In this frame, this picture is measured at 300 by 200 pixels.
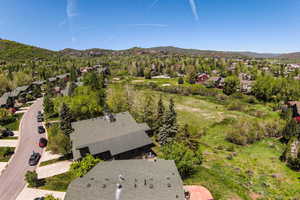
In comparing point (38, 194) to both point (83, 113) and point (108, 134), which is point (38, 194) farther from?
point (83, 113)

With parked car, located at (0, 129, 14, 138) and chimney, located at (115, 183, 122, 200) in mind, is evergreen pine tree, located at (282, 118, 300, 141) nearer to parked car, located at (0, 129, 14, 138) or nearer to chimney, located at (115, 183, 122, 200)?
chimney, located at (115, 183, 122, 200)

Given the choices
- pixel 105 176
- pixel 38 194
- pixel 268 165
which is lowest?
Answer: pixel 268 165

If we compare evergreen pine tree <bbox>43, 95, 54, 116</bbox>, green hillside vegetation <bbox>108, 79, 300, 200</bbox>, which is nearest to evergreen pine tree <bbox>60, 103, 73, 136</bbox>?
green hillside vegetation <bbox>108, 79, 300, 200</bbox>

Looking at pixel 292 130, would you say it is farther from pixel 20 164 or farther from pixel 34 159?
pixel 20 164

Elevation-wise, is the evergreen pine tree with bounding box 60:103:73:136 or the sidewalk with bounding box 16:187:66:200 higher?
the evergreen pine tree with bounding box 60:103:73:136

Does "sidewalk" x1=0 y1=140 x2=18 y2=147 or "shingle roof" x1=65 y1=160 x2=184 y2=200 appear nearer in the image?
"shingle roof" x1=65 y1=160 x2=184 y2=200

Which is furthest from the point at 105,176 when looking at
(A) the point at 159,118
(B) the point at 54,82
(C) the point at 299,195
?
(B) the point at 54,82

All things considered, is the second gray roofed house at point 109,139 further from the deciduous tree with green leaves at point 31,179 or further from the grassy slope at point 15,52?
the grassy slope at point 15,52
